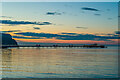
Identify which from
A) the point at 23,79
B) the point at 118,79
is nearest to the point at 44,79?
the point at 23,79

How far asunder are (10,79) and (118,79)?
414 inches

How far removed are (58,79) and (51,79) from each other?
68 cm

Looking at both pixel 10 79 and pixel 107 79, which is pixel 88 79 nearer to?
pixel 107 79

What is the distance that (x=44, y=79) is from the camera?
20625mm

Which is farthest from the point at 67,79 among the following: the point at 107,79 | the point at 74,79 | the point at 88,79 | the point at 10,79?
the point at 10,79

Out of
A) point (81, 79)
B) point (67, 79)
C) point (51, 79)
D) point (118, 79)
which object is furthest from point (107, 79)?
point (51, 79)

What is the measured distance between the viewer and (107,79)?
2106 centimetres

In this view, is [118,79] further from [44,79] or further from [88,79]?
[44,79]

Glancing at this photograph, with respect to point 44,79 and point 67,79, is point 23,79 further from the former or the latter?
point 67,79

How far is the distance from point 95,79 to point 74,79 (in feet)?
6.84

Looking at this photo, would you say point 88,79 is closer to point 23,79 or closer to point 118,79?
point 118,79

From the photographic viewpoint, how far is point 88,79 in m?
20.7

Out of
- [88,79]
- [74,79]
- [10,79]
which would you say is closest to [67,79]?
[74,79]

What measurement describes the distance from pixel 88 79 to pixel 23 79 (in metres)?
6.29
